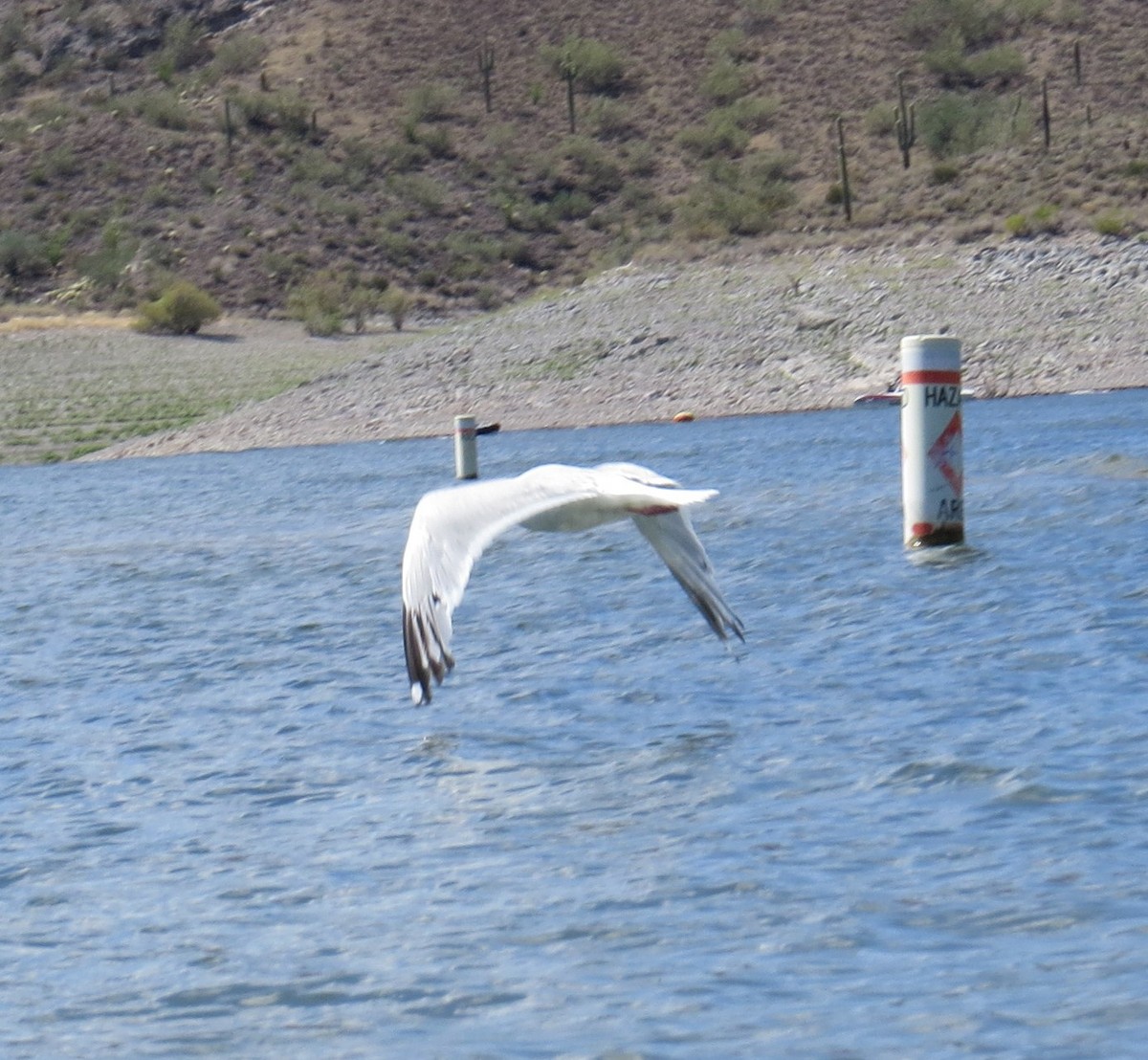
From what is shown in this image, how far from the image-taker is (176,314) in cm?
4328

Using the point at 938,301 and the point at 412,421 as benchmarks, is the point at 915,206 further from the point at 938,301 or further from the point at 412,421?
the point at 412,421

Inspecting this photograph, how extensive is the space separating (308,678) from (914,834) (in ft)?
13.8

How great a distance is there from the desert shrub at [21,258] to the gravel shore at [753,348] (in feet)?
80.0

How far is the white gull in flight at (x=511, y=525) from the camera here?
7098mm

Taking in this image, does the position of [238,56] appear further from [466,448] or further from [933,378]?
[933,378]

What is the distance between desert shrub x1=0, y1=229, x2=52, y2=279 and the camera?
5600 centimetres

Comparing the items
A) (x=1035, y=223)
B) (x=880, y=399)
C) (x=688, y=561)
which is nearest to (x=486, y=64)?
(x=1035, y=223)

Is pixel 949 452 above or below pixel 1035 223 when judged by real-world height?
below

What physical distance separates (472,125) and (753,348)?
33.3 meters

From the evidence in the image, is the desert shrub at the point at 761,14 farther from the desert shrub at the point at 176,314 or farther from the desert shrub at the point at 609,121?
the desert shrub at the point at 176,314

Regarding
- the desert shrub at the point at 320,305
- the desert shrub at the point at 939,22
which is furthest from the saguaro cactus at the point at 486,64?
the desert shrub at the point at 320,305

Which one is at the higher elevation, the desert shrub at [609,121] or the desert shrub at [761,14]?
the desert shrub at [761,14]

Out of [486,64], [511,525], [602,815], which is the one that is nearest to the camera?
[602,815]

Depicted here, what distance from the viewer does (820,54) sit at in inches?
2522
